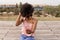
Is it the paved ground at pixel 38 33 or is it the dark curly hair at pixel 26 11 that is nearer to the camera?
the dark curly hair at pixel 26 11

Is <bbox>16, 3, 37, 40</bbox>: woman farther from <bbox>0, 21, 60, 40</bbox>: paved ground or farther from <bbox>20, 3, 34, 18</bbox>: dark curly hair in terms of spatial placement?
<bbox>0, 21, 60, 40</bbox>: paved ground

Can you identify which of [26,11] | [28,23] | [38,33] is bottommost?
[38,33]

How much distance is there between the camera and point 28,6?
534cm

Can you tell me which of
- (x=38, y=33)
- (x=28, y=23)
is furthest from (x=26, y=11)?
(x=38, y=33)

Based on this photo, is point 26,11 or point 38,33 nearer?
point 26,11

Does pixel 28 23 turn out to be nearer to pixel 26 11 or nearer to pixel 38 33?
pixel 26 11

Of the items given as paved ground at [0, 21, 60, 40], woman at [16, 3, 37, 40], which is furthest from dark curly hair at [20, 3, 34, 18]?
paved ground at [0, 21, 60, 40]

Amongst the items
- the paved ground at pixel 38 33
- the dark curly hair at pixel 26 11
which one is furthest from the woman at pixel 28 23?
the paved ground at pixel 38 33

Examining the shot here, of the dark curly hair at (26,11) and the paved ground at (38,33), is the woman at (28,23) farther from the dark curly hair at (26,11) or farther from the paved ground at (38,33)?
the paved ground at (38,33)

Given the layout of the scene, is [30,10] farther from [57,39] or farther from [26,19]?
[57,39]

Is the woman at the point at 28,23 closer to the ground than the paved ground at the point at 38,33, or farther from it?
farther from it

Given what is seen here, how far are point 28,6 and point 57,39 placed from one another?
23.2 ft

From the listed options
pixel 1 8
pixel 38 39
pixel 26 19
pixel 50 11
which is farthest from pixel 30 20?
pixel 1 8

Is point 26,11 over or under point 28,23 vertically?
over
